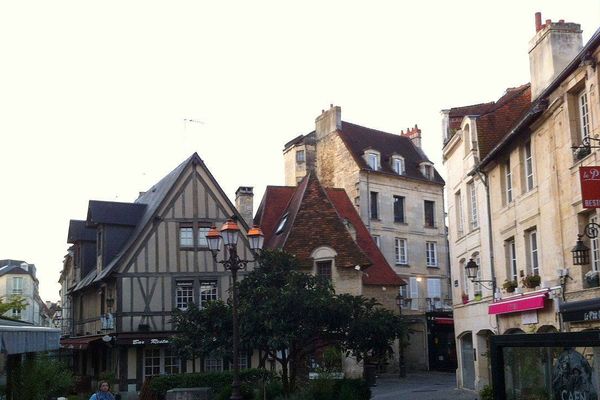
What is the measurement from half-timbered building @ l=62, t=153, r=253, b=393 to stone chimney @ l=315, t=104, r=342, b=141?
40.7 feet

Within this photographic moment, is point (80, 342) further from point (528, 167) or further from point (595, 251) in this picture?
point (595, 251)

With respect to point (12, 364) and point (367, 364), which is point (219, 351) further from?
point (367, 364)

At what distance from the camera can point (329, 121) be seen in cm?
3897

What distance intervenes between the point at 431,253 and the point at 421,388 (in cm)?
1373

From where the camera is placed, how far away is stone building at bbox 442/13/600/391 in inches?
597

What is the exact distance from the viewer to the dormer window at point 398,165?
125 ft

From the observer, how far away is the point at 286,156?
40.6 metres

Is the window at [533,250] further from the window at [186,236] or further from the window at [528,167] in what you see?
the window at [186,236]

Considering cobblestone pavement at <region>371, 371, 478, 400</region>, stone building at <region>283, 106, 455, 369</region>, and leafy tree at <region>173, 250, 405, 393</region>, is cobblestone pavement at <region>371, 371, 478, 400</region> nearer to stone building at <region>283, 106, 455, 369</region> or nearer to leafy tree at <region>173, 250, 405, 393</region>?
stone building at <region>283, 106, 455, 369</region>

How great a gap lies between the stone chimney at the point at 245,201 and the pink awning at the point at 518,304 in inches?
576

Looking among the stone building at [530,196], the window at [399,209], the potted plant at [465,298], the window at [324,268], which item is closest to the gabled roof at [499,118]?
the stone building at [530,196]

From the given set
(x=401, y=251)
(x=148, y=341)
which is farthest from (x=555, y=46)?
(x=401, y=251)

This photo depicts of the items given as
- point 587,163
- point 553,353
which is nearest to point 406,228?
point 587,163

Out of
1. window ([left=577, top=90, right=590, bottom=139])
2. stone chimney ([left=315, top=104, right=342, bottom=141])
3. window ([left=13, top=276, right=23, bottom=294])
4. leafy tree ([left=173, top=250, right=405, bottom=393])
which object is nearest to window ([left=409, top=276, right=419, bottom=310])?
stone chimney ([left=315, top=104, right=342, bottom=141])
